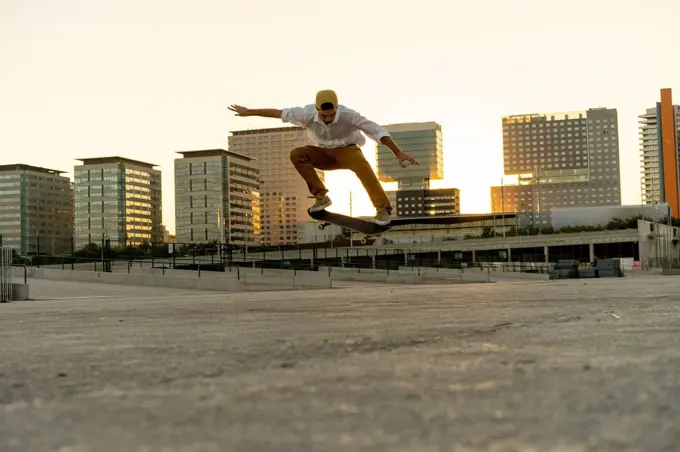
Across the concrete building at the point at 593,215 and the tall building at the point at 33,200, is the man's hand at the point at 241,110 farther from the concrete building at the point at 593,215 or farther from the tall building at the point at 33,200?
the tall building at the point at 33,200

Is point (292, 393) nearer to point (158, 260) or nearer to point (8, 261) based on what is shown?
point (8, 261)

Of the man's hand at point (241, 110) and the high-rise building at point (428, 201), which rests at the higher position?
the high-rise building at point (428, 201)

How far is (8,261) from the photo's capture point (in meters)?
18.2

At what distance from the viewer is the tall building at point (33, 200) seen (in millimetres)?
174750

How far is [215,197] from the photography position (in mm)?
175500

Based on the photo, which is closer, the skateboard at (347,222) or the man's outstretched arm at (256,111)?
the man's outstretched arm at (256,111)

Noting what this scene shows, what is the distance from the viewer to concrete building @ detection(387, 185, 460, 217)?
166 m

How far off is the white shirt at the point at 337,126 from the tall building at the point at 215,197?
13842cm

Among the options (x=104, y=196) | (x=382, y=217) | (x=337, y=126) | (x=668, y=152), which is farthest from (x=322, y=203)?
(x=104, y=196)

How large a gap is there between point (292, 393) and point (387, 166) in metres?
123

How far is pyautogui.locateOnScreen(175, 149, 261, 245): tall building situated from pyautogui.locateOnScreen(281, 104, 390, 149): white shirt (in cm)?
13842

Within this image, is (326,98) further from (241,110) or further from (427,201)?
(427,201)

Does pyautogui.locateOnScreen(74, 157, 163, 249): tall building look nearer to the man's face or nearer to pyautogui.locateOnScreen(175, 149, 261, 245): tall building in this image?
pyautogui.locateOnScreen(175, 149, 261, 245): tall building

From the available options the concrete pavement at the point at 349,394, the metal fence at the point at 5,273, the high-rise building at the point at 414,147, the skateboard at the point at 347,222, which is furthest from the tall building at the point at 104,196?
the concrete pavement at the point at 349,394
